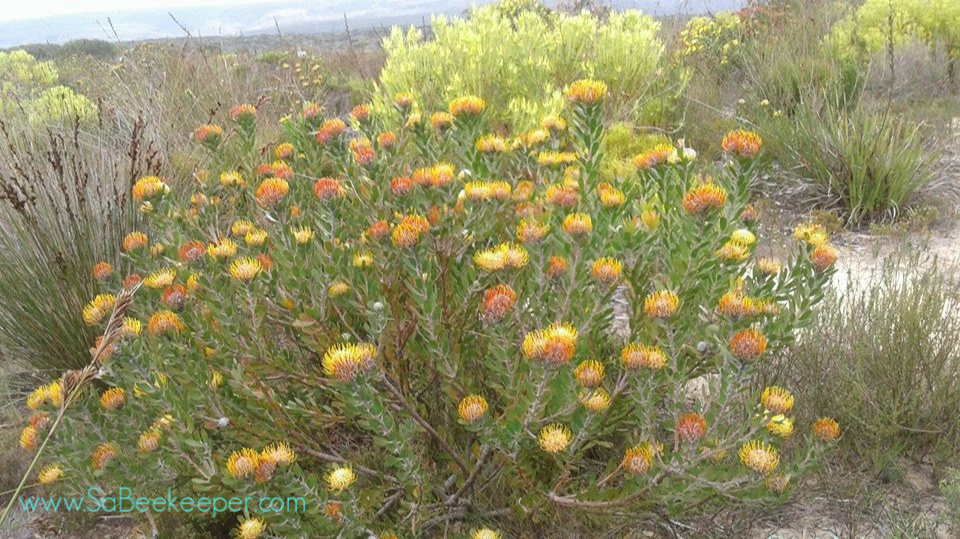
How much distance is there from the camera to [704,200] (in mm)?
1618

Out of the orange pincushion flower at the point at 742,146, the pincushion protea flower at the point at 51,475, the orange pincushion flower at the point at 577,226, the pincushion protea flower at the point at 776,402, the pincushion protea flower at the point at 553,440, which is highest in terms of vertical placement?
the orange pincushion flower at the point at 742,146

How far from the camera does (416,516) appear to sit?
68.9 inches

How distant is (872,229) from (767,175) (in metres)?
0.91

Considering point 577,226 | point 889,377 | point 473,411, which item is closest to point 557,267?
point 577,226

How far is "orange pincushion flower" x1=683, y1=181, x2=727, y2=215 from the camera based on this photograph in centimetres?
161

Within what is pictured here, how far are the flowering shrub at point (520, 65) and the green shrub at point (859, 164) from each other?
1327 mm

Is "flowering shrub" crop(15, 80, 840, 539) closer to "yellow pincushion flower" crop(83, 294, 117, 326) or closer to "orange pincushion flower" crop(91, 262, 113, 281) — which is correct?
"yellow pincushion flower" crop(83, 294, 117, 326)

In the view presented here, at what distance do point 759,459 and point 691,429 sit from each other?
155 mm

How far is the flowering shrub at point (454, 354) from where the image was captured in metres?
1.54

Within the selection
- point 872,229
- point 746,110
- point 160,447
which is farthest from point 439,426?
point 746,110

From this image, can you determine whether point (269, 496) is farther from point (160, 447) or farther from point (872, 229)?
point (872, 229)

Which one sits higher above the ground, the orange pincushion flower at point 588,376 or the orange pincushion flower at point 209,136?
the orange pincushion flower at point 209,136

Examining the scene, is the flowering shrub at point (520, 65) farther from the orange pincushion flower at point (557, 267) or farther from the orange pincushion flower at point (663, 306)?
the orange pincushion flower at point (663, 306)

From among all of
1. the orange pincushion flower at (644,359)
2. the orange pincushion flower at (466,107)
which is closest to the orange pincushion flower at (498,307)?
the orange pincushion flower at (644,359)
